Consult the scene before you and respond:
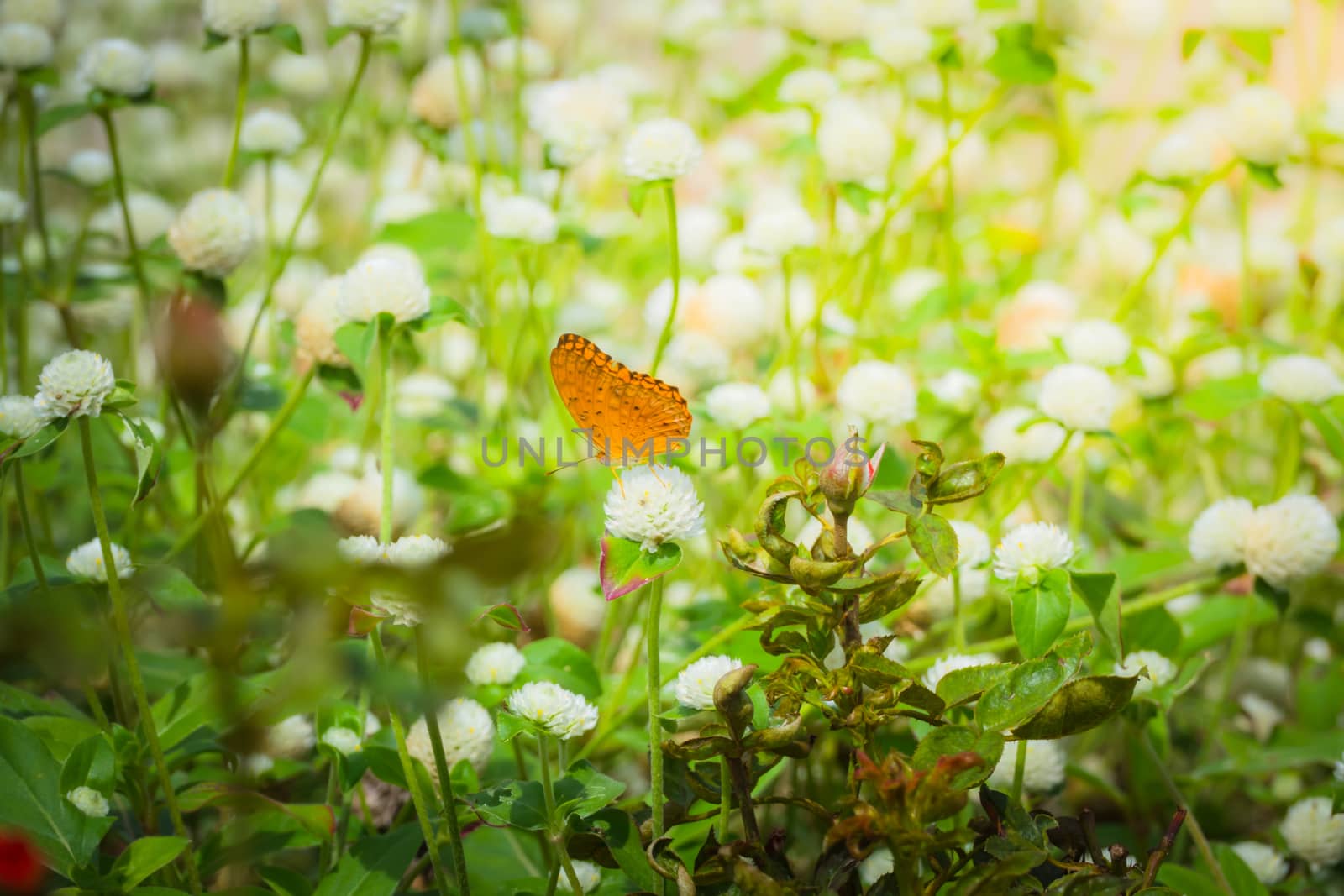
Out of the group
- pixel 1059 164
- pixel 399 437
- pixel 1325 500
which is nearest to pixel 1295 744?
pixel 1325 500

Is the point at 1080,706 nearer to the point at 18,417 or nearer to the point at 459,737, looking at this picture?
the point at 459,737

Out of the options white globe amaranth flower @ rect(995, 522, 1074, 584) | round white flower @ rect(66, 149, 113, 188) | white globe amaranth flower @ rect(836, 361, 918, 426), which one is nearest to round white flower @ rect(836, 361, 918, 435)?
white globe amaranth flower @ rect(836, 361, 918, 426)

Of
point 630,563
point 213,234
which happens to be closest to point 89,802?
point 630,563

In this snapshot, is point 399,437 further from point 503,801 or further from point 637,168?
point 503,801

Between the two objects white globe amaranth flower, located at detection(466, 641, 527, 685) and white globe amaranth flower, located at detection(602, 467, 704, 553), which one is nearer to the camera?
white globe amaranth flower, located at detection(602, 467, 704, 553)

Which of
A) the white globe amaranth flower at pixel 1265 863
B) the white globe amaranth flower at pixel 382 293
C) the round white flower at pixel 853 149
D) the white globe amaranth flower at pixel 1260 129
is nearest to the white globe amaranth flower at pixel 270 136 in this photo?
the white globe amaranth flower at pixel 382 293

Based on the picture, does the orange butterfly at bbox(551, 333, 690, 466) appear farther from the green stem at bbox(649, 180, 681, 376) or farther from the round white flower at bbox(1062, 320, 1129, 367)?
the round white flower at bbox(1062, 320, 1129, 367)

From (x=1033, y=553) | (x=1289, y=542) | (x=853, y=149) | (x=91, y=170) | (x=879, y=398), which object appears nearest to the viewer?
(x=1033, y=553)
